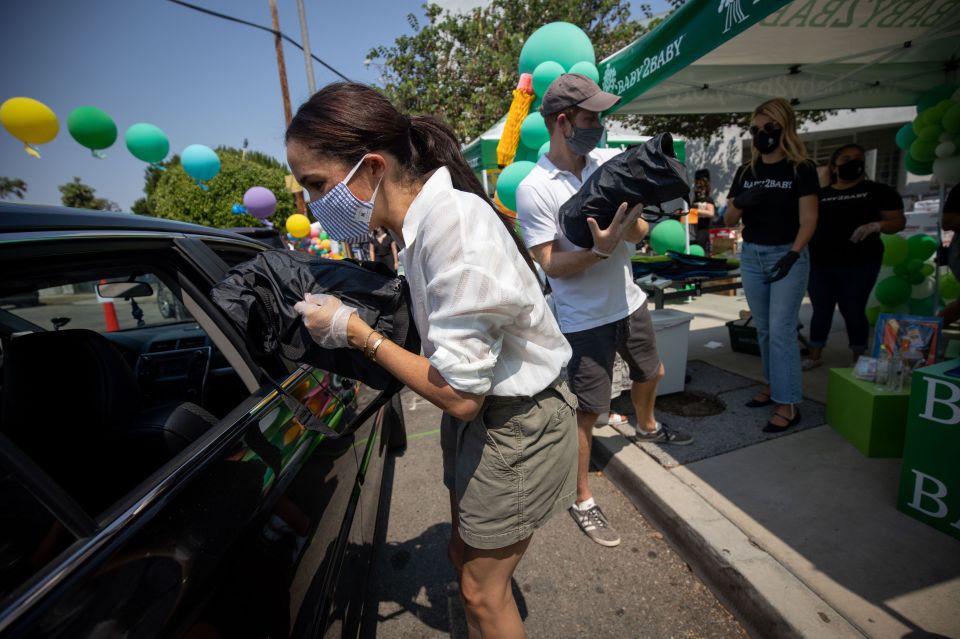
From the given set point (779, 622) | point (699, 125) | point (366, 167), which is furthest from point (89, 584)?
point (699, 125)

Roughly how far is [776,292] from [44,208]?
3374 millimetres

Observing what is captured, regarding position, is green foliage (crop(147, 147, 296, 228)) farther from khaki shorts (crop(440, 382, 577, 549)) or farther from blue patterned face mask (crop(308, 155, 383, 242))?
khaki shorts (crop(440, 382, 577, 549))

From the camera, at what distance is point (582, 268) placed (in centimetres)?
210

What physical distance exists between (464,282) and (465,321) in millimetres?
80

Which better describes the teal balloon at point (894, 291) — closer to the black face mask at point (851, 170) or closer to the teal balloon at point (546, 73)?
the black face mask at point (851, 170)

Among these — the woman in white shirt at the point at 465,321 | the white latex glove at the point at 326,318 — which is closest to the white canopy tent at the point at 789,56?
the woman in white shirt at the point at 465,321

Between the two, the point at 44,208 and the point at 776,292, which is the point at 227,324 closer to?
the point at 44,208

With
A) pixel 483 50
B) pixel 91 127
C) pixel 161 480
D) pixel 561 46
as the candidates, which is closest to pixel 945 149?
pixel 561 46

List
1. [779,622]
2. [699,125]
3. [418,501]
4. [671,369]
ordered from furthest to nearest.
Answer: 1. [699,125]
2. [671,369]
3. [418,501]
4. [779,622]

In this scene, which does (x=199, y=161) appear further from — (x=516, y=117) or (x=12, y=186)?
(x=12, y=186)

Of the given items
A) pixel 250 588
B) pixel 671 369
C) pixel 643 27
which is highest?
pixel 643 27

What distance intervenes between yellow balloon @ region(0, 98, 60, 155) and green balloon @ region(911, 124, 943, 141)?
8311 millimetres

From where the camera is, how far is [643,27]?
1588cm

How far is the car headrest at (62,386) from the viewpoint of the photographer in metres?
1.37
